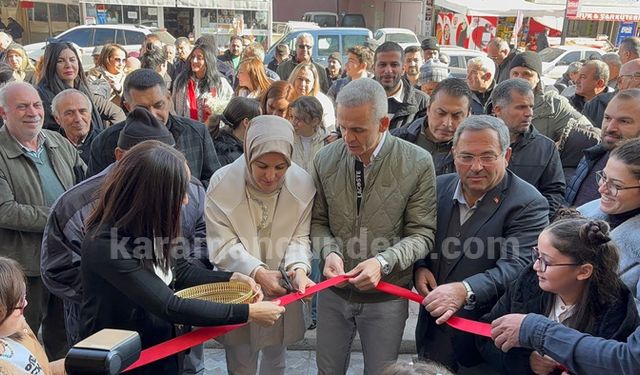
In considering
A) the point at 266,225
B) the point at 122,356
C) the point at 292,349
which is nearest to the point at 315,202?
the point at 266,225

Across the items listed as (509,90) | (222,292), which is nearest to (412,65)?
(509,90)

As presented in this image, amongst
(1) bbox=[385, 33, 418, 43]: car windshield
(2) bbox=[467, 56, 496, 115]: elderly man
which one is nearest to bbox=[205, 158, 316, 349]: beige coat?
(2) bbox=[467, 56, 496, 115]: elderly man

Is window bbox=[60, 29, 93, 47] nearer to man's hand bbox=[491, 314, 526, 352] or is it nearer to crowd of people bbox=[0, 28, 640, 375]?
crowd of people bbox=[0, 28, 640, 375]

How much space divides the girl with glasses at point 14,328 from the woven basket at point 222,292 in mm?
656

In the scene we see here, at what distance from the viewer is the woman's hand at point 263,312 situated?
91.2 inches

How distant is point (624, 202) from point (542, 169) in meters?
1.01

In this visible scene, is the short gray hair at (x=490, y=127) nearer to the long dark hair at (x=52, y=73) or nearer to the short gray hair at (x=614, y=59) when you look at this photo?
the long dark hair at (x=52, y=73)

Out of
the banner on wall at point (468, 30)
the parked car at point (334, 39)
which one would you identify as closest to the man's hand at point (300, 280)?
the parked car at point (334, 39)

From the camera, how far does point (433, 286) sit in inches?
106

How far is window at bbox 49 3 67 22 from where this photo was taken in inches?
858

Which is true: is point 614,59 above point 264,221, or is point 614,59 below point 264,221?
above

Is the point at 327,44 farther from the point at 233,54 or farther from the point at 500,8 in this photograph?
the point at 500,8

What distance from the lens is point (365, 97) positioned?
101 inches

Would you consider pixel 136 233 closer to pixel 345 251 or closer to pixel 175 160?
pixel 175 160
